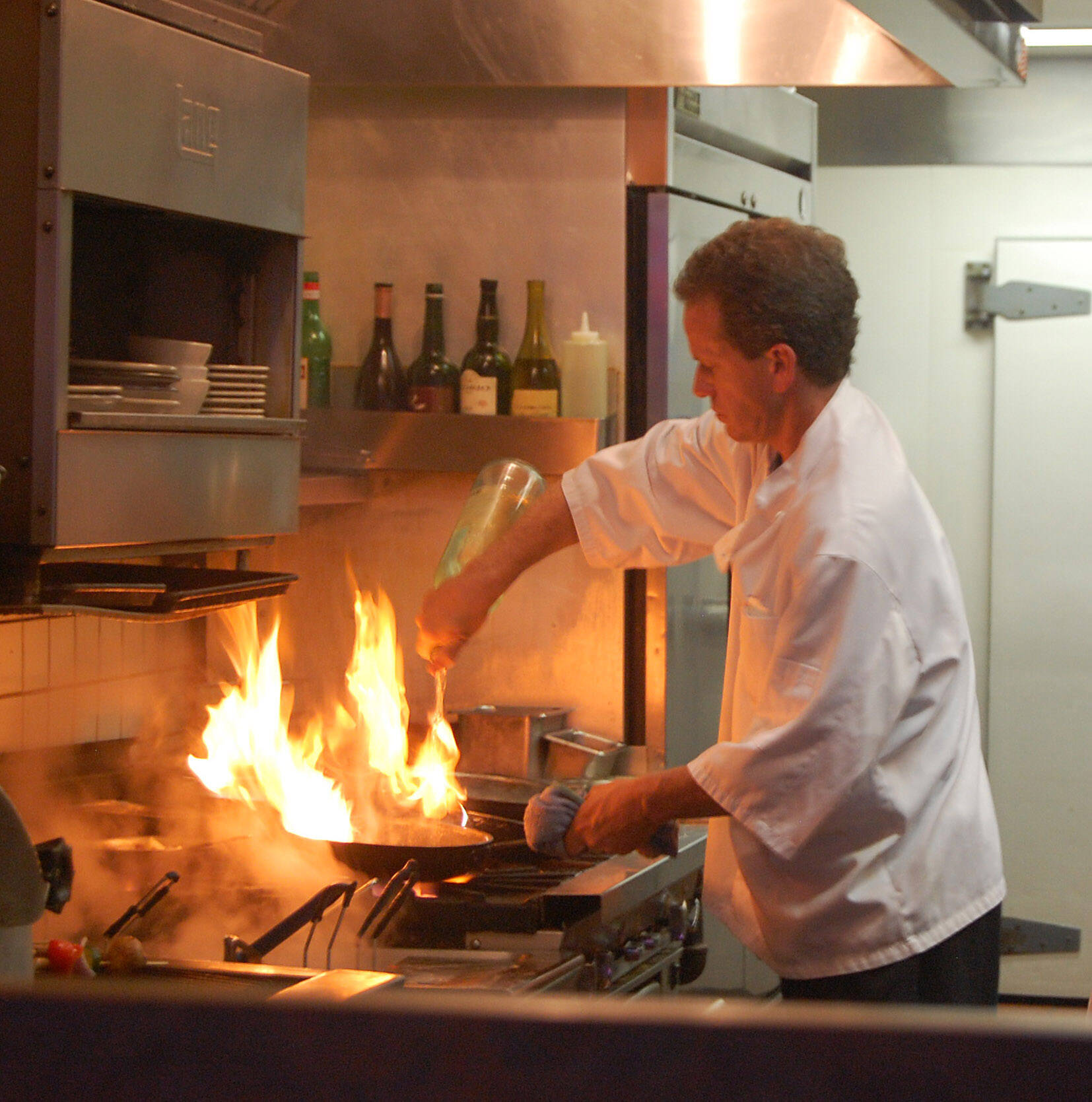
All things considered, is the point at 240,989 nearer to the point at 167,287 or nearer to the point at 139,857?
the point at 139,857

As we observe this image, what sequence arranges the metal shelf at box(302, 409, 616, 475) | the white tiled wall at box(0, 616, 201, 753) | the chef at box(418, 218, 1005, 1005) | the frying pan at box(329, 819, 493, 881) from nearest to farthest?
the chef at box(418, 218, 1005, 1005)
the frying pan at box(329, 819, 493, 881)
the white tiled wall at box(0, 616, 201, 753)
the metal shelf at box(302, 409, 616, 475)

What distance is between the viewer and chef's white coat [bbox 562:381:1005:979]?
5.11 feet

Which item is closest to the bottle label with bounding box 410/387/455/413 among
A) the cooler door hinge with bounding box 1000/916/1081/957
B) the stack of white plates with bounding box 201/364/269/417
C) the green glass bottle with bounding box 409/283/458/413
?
the green glass bottle with bounding box 409/283/458/413

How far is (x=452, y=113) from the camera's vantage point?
2.72m

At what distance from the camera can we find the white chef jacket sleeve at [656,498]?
2.06 m

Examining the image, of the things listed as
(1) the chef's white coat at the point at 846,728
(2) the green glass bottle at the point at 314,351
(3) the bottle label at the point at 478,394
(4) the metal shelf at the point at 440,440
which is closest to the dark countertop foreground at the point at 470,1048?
(1) the chef's white coat at the point at 846,728

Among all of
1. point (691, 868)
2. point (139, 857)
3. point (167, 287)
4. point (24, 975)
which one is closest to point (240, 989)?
point (24, 975)

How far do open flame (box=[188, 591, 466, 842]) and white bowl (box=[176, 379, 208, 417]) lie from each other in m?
0.60

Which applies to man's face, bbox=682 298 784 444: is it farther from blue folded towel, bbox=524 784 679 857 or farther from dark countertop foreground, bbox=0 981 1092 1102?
dark countertop foreground, bbox=0 981 1092 1102

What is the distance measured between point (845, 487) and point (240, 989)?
2.83ft

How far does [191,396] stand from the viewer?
6.05 feet

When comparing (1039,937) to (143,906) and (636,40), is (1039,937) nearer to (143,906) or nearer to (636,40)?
(636,40)

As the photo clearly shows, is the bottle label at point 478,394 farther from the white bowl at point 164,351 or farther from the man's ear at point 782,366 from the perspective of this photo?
the man's ear at point 782,366

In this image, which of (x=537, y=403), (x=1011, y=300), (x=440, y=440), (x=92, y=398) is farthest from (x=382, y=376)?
(x=1011, y=300)
